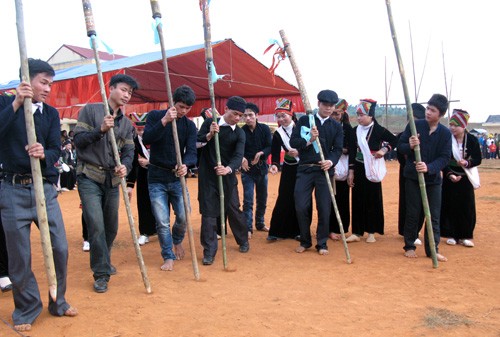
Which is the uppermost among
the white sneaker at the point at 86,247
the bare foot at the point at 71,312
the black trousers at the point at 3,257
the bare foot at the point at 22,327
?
the black trousers at the point at 3,257

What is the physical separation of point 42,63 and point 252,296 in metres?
2.78

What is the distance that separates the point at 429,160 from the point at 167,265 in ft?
11.4

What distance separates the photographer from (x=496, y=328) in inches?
144

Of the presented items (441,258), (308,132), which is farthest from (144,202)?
(441,258)

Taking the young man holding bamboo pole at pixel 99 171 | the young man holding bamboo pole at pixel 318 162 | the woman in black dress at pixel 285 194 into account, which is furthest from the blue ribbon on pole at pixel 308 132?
the young man holding bamboo pole at pixel 99 171

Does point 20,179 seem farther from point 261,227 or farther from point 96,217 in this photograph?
point 261,227

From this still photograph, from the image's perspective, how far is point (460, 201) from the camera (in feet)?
22.0

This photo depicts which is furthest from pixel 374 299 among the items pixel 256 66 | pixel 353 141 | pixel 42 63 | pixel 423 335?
pixel 256 66

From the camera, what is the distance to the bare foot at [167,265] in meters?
5.36

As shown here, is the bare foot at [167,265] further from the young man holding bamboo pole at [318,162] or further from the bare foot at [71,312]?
the young man holding bamboo pole at [318,162]

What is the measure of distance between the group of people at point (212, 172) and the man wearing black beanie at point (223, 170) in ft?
0.04

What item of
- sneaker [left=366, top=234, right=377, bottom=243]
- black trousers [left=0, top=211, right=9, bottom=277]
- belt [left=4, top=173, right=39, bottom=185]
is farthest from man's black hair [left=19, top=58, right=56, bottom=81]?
Answer: sneaker [left=366, top=234, right=377, bottom=243]

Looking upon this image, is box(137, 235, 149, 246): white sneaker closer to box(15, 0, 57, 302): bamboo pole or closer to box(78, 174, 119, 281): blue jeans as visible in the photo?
box(78, 174, 119, 281): blue jeans

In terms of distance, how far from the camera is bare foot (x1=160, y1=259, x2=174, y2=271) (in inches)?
211
